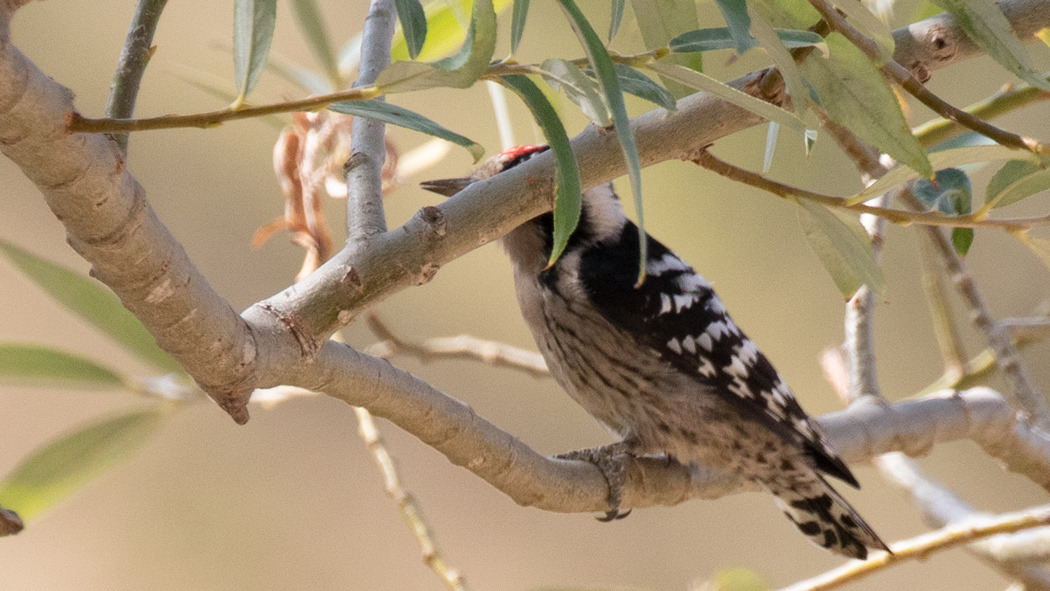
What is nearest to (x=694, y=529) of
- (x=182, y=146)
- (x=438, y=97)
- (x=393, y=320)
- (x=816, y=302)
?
(x=816, y=302)

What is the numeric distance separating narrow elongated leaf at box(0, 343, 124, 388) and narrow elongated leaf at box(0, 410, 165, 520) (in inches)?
2.9

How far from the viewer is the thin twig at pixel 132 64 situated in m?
0.47

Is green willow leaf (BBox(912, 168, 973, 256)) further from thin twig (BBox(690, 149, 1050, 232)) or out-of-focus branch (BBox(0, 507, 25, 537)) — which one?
out-of-focus branch (BBox(0, 507, 25, 537))

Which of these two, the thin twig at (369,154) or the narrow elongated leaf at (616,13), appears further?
the thin twig at (369,154)

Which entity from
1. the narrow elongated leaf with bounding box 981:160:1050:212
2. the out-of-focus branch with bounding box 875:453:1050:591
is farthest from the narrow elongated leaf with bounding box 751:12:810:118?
the out-of-focus branch with bounding box 875:453:1050:591

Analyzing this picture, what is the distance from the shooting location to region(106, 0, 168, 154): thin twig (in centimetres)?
47

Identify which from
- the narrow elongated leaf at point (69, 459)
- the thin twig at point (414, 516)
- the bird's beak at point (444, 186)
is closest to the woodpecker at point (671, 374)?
the bird's beak at point (444, 186)

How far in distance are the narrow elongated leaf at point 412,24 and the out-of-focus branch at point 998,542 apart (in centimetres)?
119

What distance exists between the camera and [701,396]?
1285mm

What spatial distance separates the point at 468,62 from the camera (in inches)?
14.9

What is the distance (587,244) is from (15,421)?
4.45ft

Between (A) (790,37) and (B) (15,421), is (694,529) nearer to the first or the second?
(B) (15,421)

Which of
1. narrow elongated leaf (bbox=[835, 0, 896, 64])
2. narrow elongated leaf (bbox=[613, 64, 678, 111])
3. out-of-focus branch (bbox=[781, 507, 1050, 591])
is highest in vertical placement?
narrow elongated leaf (bbox=[613, 64, 678, 111])

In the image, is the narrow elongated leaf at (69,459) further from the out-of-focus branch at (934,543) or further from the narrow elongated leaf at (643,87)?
the out-of-focus branch at (934,543)
